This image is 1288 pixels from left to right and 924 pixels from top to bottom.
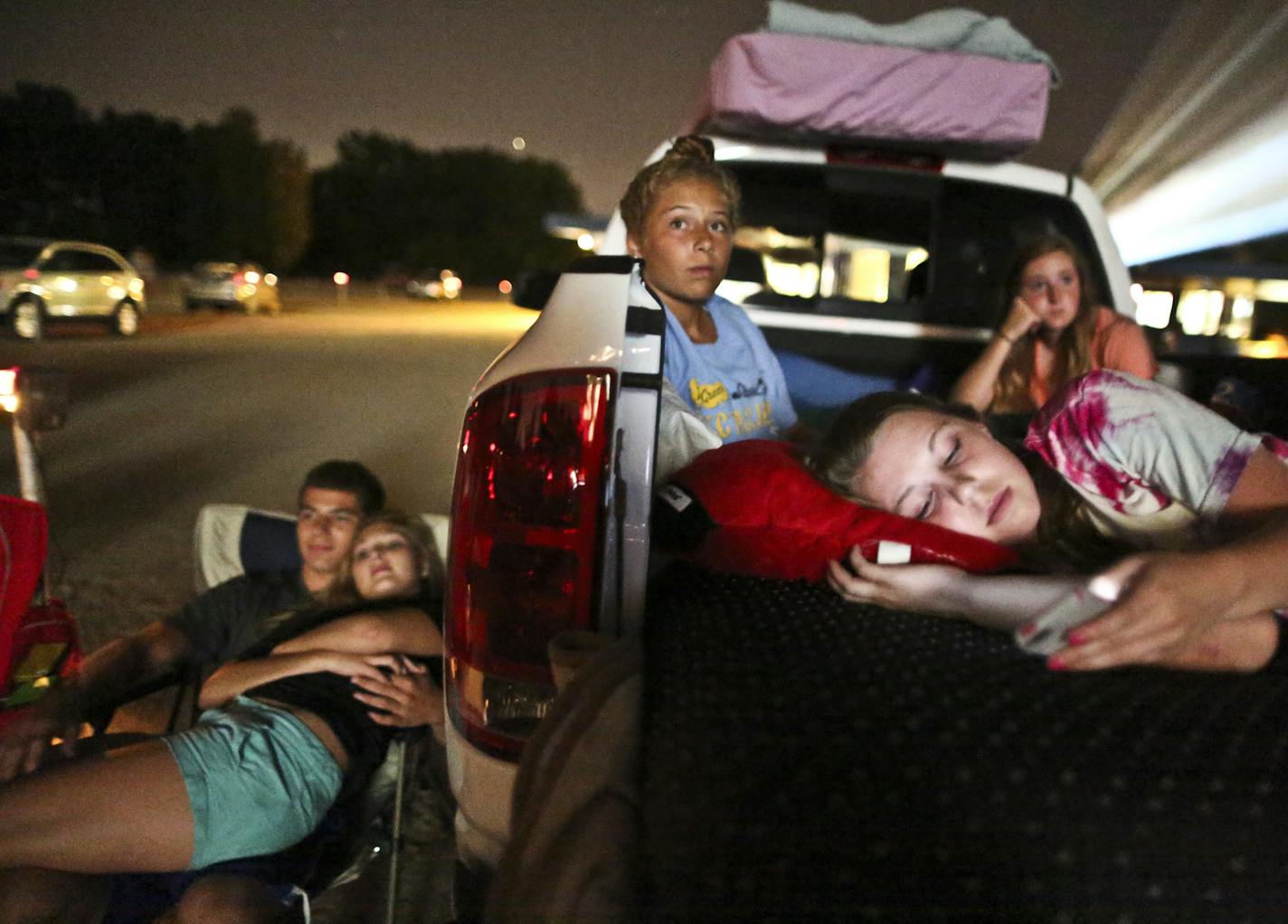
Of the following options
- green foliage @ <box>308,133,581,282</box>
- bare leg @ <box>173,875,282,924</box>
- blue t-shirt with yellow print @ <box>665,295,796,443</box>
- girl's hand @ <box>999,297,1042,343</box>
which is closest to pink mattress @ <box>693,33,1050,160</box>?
girl's hand @ <box>999,297,1042,343</box>

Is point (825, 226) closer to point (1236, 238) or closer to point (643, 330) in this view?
point (643, 330)

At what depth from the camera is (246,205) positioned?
4853 centimetres

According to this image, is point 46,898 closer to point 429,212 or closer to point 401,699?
point 401,699

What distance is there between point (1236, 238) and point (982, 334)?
71.3 ft

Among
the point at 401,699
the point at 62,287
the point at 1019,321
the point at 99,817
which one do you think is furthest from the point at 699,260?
the point at 62,287

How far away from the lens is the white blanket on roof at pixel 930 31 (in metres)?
3.17

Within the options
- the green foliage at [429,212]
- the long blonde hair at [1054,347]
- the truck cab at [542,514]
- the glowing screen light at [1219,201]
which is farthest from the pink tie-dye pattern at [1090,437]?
the green foliage at [429,212]

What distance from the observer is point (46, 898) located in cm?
197

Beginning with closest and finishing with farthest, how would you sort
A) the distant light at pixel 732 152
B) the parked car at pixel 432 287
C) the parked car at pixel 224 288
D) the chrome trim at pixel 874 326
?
1. the distant light at pixel 732 152
2. the chrome trim at pixel 874 326
3. the parked car at pixel 224 288
4. the parked car at pixel 432 287

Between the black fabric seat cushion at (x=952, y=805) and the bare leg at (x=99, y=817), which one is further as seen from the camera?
the bare leg at (x=99, y=817)

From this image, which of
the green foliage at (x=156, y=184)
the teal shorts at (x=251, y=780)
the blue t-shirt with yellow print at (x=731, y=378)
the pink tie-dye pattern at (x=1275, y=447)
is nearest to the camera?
the pink tie-dye pattern at (x=1275, y=447)

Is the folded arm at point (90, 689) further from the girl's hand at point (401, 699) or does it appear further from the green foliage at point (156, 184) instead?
the green foliage at point (156, 184)

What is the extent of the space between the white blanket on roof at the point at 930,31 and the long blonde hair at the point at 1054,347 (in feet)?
2.08

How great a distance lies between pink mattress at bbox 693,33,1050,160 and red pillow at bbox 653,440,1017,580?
188 centimetres
